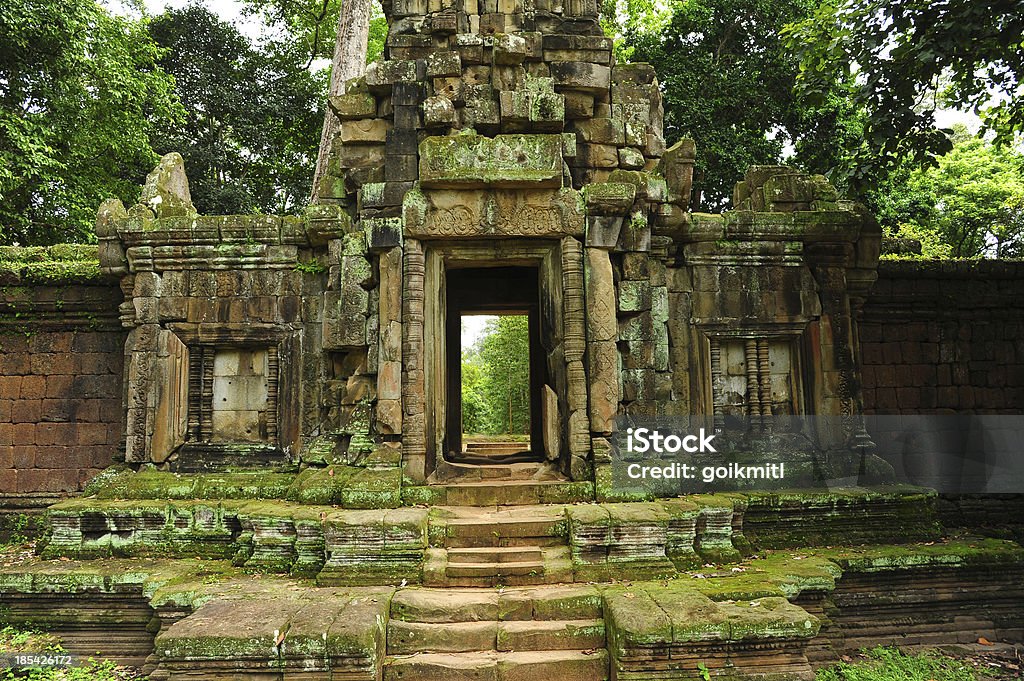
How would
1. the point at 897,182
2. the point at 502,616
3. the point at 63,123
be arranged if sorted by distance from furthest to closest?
the point at 897,182 → the point at 63,123 → the point at 502,616

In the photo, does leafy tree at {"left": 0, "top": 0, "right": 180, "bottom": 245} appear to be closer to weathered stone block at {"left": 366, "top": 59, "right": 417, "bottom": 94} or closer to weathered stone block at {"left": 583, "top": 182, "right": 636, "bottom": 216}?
weathered stone block at {"left": 366, "top": 59, "right": 417, "bottom": 94}

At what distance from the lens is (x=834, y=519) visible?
6.67m

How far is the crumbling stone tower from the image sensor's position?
6645 millimetres

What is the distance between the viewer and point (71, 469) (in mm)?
8047

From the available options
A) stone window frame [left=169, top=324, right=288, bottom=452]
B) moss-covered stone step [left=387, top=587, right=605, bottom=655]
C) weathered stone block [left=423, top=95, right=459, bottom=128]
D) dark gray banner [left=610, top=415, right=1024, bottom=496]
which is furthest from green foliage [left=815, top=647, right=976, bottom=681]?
weathered stone block [left=423, top=95, right=459, bottom=128]

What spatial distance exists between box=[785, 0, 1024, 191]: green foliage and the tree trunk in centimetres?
814

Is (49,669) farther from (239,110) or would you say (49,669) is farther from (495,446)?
(239,110)

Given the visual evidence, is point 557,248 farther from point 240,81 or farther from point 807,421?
point 240,81

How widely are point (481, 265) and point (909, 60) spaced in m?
5.03

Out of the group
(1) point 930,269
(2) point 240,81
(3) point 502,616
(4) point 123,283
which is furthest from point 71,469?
(2) point 240,81

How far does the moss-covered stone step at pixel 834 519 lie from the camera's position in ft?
21.7

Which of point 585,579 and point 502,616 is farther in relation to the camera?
point 585,579

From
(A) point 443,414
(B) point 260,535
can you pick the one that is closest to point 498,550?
(A) point 443,414

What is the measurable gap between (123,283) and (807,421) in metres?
7.97
